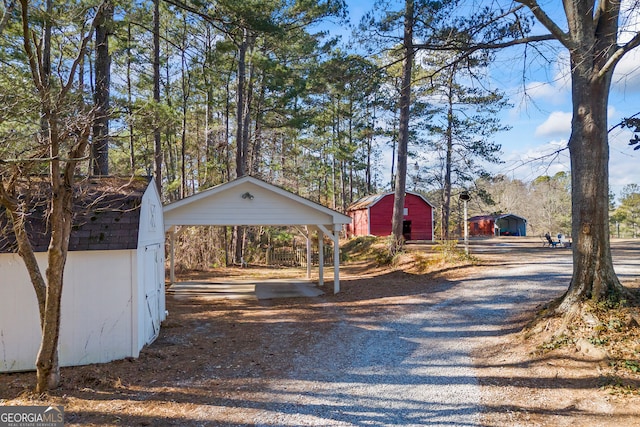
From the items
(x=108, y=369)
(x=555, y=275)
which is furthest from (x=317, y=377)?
(x=555, y=275)

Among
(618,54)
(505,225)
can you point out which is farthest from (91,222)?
(505,225)

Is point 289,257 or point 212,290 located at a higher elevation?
point 289,257

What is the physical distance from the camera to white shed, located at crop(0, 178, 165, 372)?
221 inches

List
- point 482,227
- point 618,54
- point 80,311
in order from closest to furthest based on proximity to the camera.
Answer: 1. point 618,54
2. point 80,311
3. point 482,227

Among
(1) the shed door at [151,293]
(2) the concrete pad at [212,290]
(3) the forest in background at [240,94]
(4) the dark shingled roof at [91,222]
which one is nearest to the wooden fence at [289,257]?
(3) the forest in background at [240,94]

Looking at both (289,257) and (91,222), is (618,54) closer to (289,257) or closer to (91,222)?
(91,222)

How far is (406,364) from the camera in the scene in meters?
5.61

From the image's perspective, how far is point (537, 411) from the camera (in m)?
4.00

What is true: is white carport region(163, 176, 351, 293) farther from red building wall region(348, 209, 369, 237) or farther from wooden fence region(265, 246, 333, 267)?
red building wall region(348, 209, 369, 237)

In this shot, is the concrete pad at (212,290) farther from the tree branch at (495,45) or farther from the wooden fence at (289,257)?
the tree branch at (495,45)

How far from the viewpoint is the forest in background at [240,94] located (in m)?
9.17

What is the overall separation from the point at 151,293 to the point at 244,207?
4.39m

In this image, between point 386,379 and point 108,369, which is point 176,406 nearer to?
point 108,369

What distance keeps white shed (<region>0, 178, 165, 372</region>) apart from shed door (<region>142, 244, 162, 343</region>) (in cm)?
26
